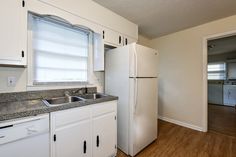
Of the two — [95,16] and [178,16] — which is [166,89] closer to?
[178,16]

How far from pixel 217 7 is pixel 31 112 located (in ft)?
10.5

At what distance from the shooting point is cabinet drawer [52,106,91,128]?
53.8 inches

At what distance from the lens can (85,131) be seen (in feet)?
5.27

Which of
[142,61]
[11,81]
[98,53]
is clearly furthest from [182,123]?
[11,81]

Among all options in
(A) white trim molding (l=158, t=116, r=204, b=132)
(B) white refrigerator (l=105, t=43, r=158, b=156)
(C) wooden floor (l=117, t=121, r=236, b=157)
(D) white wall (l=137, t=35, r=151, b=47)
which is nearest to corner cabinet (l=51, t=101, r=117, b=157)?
(B) white refrigerator (l=105, t=43, r=158, b=156)

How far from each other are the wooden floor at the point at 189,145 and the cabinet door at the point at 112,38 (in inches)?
75.5

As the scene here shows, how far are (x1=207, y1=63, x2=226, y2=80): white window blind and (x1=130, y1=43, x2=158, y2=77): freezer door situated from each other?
5.65 m

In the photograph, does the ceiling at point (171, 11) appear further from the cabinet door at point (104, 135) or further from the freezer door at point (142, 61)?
the cabinet door at point (104, 135)

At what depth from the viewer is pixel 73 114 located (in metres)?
1.48

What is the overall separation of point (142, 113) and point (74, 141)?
1150 mm

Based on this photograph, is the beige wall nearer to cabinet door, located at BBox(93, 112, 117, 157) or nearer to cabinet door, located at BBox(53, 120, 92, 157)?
cabinet door, located at BBox(93, 112, 117, 157)

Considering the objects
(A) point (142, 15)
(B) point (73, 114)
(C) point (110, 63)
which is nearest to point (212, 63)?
(A) point (142, 15)

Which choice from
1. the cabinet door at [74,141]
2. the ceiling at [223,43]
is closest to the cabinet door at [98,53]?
the cabinet door at [74,141]

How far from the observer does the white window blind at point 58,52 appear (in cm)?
180
